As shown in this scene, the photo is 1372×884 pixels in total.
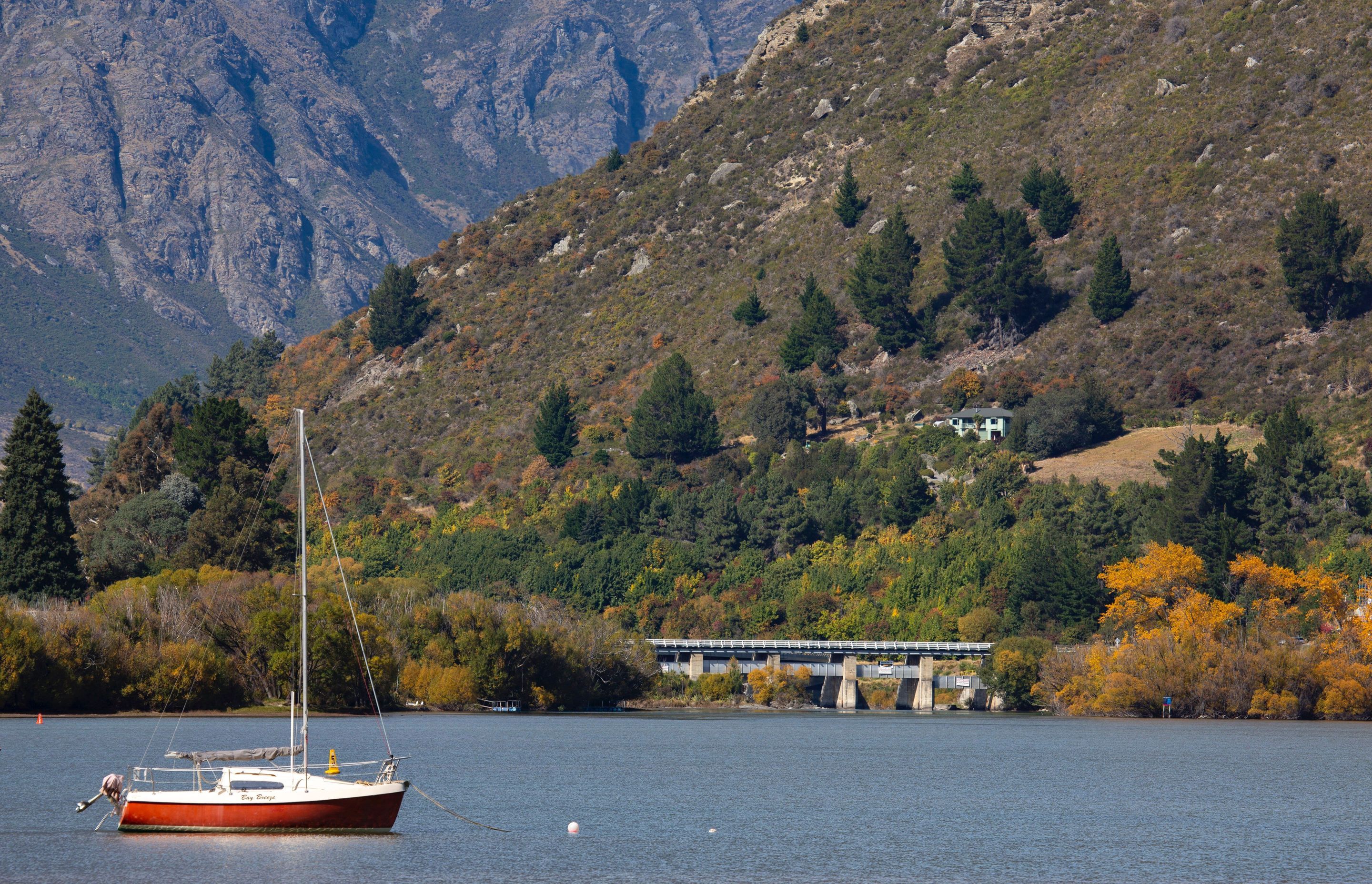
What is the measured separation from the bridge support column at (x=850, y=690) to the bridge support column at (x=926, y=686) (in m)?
5.73

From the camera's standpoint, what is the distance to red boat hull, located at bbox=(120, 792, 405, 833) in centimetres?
5247

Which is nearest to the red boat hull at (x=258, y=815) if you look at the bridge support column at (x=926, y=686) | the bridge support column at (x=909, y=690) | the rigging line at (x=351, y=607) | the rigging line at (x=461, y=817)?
the rigging line at (x=351, y=607)

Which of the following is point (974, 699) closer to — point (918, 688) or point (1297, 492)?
point (918, 688)

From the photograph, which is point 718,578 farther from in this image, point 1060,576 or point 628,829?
point 628,829

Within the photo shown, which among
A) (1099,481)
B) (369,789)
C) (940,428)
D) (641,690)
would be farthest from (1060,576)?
(369,789)

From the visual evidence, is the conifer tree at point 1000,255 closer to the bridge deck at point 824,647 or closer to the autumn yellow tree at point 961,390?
the autumn yellow tree at point 961,390

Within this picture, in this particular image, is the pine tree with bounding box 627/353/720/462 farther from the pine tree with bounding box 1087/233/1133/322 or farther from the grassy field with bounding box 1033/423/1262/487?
the pine tree with bounding box 1087/233/1133/322

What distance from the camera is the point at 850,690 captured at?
155m

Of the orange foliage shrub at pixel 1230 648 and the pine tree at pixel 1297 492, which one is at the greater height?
the pine tree at pixel 1297 492

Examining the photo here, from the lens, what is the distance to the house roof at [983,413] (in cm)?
18588

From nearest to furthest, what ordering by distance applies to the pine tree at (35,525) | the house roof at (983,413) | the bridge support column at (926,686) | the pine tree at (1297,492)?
1. the pine tree at (35,525)
2. the pine tree at (1297,492)
3. the bridge support column at (926,686)
4. the house roof at (983,413)

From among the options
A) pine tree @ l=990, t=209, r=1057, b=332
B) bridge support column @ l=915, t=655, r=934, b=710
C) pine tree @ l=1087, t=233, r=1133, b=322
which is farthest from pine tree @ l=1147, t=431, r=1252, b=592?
pine tree @ l=990, t=209, r=1057, b=332

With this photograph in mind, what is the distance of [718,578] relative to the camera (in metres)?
174

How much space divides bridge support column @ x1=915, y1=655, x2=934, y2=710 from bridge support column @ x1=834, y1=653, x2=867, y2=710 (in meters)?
5.73
